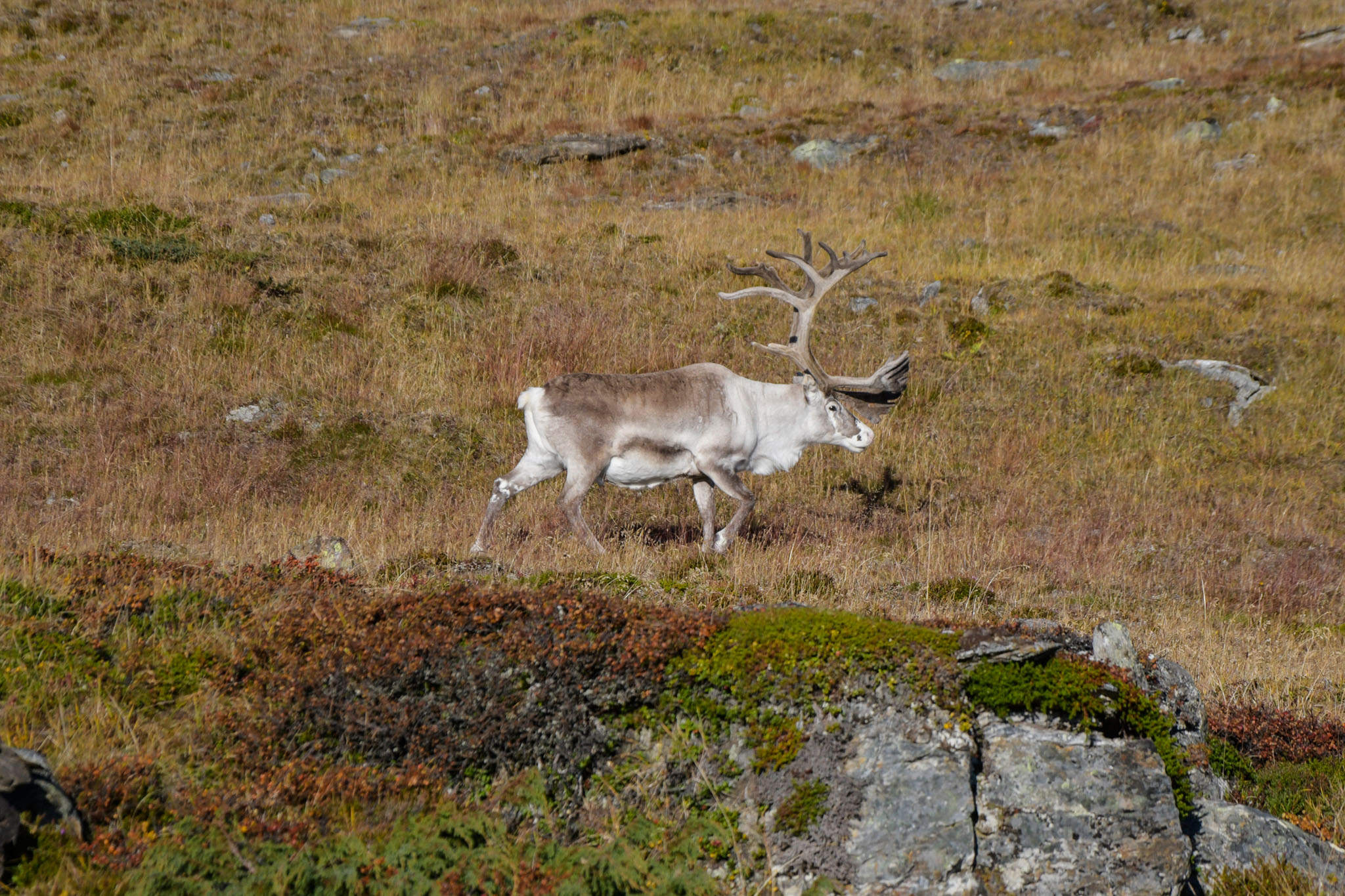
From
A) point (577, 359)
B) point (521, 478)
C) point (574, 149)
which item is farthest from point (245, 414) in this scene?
point (574, 149)

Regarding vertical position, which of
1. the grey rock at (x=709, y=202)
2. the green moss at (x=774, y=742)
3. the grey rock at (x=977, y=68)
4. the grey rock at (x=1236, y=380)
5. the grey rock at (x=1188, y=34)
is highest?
the grey rock at (x=1188, y=34)

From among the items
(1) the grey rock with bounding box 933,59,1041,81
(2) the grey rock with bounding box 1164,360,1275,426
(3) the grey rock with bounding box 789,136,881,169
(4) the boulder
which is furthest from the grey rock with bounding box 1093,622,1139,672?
(1) the grey rock with bounding box 933,59,1041,81

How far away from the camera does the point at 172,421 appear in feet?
40.9

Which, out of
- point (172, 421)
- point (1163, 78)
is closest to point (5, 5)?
point (172, 421)

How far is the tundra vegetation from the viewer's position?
5262 mm

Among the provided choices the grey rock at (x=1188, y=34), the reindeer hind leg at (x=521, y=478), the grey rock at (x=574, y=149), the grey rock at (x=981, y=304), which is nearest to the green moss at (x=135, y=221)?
the grey rock at (x=574, y=149)

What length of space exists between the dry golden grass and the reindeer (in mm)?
602

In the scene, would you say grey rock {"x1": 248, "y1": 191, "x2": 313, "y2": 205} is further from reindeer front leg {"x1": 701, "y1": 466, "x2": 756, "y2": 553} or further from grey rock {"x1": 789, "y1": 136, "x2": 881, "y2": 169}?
reindeer front leg {"x1": 701, "y1": 466, "x2": 756, "y2": 553}

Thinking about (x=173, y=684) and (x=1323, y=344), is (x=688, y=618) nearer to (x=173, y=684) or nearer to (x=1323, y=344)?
(x=173, y=684)

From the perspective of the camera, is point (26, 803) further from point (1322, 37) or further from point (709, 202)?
point (1322, 37)

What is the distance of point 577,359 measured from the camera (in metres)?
14.4

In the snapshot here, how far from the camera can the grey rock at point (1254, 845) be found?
5355 mm

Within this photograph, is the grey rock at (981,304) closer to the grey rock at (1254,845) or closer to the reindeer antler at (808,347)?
the reindeer antler at (808,347)

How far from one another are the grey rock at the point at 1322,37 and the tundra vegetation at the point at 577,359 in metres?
0.49
